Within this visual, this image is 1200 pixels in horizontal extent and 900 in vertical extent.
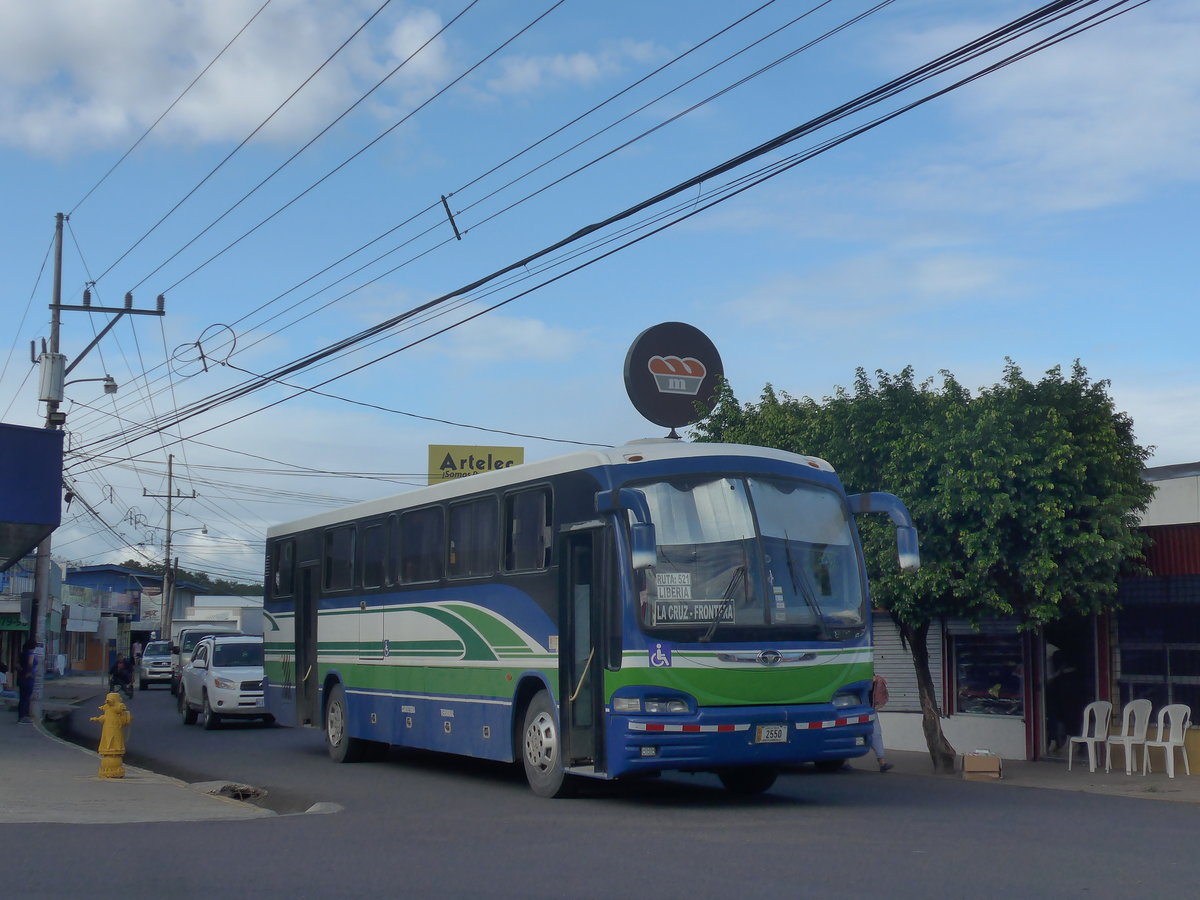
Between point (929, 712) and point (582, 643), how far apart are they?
8062mm

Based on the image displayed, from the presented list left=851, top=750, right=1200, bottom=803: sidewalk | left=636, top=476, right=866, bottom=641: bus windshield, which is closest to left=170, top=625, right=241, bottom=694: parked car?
left=851, top=750, right=1200, bottom=803: sidewalk

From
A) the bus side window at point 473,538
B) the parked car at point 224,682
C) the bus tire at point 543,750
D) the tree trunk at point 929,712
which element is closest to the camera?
the bus tire at point 543,750

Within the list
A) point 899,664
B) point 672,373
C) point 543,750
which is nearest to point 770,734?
point 543,750

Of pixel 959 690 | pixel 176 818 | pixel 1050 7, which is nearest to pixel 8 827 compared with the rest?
pixel 176 818

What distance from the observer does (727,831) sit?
1141 centimetres

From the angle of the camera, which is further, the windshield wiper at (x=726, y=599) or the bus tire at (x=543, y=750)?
the bus tire at (x=543, y=750)

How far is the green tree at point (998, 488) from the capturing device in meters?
17.9

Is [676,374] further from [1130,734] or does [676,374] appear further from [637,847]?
[637,847]

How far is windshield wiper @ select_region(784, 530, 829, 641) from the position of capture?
13070 mm

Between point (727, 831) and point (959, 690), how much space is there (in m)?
12.9

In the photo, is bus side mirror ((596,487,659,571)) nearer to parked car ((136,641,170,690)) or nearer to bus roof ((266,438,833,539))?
bus roof ((266,438,833,539))

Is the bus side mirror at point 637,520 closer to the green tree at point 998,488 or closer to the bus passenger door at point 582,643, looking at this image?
the bus passenger door at point 582,643

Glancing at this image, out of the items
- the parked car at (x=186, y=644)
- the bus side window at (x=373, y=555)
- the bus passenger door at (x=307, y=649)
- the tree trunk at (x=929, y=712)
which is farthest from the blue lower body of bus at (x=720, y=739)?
the parked car at (x=186, y=644)

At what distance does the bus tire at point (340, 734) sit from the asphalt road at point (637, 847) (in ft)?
9.70
